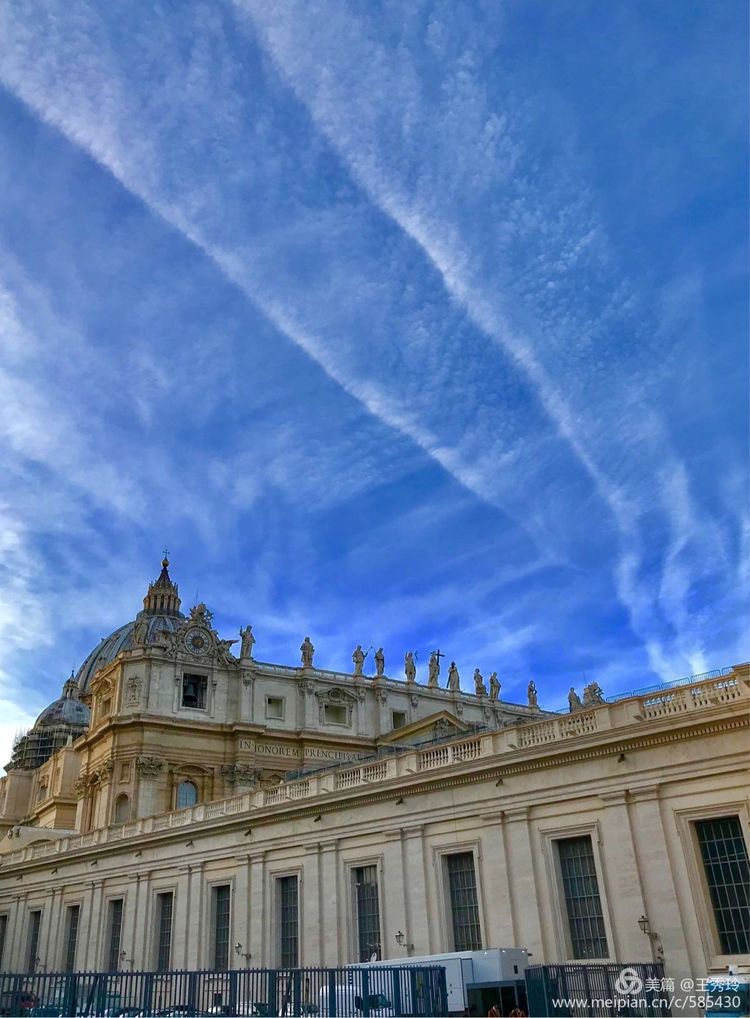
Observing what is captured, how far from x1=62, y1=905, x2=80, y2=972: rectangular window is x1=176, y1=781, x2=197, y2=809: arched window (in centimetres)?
1929

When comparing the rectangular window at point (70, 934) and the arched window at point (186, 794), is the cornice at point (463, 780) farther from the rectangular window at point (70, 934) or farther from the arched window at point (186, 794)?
the arched window at point (186, 794)

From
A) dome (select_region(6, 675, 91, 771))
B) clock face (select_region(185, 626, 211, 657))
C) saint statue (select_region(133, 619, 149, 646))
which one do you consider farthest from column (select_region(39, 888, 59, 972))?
dome (select_region(6, 675, 91, 771))

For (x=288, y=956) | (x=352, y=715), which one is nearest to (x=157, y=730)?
(x=352, y=715)

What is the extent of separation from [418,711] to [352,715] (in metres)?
7.55

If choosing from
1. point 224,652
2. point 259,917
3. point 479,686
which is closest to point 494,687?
point 479,686

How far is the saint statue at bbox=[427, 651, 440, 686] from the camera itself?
88250 mm

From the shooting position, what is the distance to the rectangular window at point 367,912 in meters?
32.9

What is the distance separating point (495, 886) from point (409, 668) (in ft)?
186

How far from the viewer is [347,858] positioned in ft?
114

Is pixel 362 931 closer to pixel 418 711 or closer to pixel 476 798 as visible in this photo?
pixel 476 798

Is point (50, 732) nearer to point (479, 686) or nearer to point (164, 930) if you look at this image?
point (479, 686)

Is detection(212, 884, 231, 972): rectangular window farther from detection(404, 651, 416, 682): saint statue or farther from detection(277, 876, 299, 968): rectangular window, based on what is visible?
detection(404, 651, 416, 682): saint statue

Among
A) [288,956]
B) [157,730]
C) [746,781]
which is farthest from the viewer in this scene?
[157,730]

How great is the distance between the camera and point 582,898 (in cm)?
2750
